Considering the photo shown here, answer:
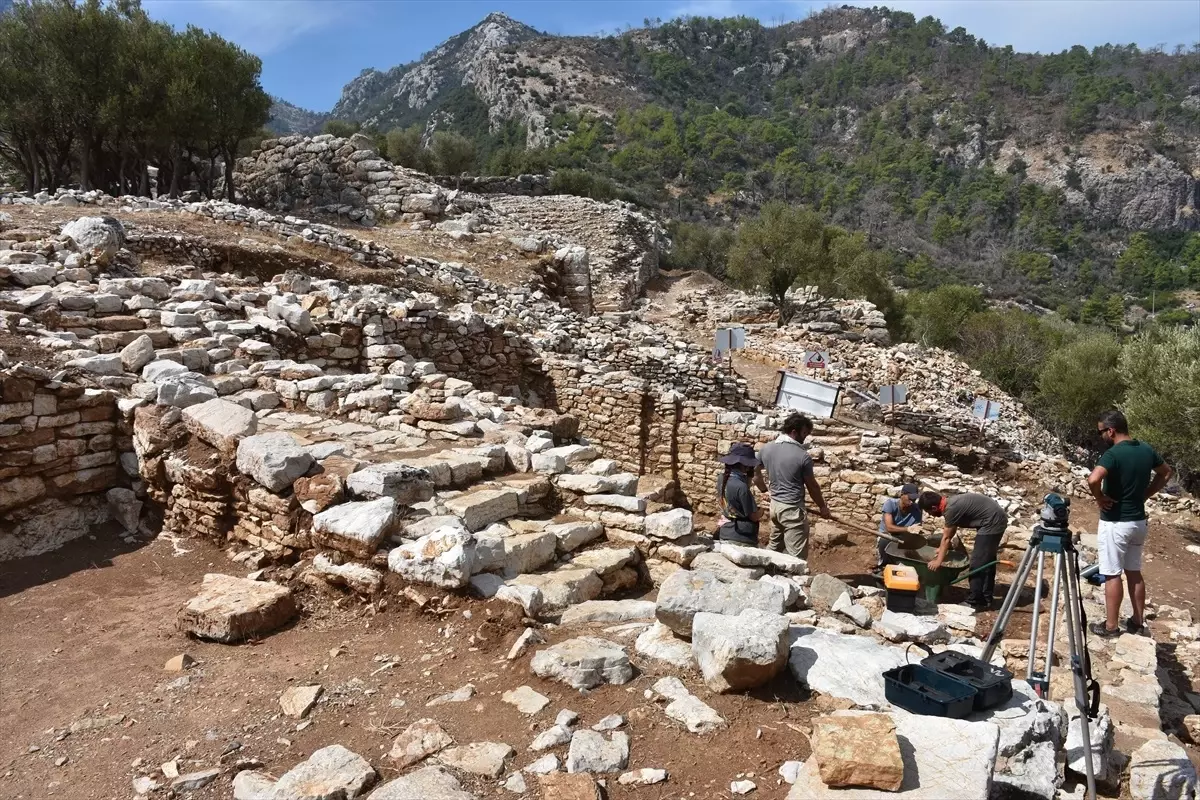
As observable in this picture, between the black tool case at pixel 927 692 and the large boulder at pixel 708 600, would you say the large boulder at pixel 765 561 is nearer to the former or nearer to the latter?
the large boulder at pixel 708 600

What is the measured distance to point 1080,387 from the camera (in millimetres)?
22781

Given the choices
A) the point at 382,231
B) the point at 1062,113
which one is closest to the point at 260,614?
the point at 382,231

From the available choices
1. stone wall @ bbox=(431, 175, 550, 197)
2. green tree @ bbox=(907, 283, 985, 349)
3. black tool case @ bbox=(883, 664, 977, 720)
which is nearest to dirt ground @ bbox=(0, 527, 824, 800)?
black tool case @ bbox=(883, 664, 977, 720)

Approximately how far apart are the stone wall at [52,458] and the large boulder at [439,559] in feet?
11.1

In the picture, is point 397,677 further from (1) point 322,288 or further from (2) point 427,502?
(1) point 322,288

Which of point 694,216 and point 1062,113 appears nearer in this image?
point 694,216

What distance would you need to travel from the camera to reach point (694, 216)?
2564 inches

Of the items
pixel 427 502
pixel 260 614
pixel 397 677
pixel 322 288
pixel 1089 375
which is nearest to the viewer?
pixel 397 677

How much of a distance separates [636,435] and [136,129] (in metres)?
17.7

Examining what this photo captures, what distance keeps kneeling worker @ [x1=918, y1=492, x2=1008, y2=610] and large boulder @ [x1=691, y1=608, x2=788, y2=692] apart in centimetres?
436

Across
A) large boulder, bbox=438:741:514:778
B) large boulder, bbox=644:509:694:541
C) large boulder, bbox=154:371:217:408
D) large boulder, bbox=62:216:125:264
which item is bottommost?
large boulder, bbox=438:741:514:778

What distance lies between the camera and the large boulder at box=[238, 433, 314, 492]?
500 centimetres

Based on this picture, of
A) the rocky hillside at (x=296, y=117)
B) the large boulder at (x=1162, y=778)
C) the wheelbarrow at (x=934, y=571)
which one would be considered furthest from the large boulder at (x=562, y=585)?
the rocky hillside at (x=296, y=117)

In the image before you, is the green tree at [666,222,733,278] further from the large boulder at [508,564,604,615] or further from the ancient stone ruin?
the large boulder at [508,564,604,615]
